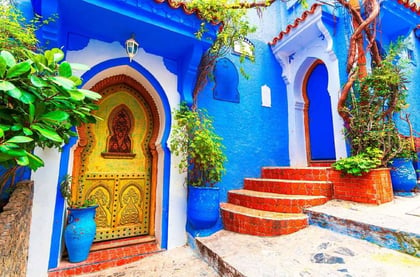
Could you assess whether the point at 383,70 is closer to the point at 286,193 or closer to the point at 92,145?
the point at 286,193

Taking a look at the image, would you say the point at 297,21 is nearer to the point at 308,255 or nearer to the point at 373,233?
the point at 373,233

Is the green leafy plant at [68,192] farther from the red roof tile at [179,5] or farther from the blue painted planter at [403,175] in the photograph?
the blue painted planter at [403,175]

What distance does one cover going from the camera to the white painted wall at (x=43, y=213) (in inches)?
106

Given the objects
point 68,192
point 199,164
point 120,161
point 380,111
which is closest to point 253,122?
point 199,164

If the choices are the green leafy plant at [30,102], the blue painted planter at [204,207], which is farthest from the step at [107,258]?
the green leafy plant at [30,102]

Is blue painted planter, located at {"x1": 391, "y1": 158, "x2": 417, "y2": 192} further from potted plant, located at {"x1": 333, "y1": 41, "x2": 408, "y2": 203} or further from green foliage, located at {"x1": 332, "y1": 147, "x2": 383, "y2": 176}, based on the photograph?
green foliage, located at {"x1": 332, "y1": 147, "x2": 383, "y2": 176}

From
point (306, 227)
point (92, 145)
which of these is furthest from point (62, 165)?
point (306, 227)

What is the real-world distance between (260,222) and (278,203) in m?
0.48

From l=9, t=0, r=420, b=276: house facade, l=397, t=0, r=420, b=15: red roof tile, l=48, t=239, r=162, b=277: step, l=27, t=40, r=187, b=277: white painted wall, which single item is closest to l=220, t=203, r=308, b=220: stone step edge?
l=9, t=0, r=420, b=276: house facade

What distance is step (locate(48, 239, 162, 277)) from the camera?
2.83 metres

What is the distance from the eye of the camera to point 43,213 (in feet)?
9.20

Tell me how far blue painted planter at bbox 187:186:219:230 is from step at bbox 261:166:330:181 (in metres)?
1.66

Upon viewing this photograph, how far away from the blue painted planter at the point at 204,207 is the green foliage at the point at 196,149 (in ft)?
0.59

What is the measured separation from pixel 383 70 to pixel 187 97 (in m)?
3.43
